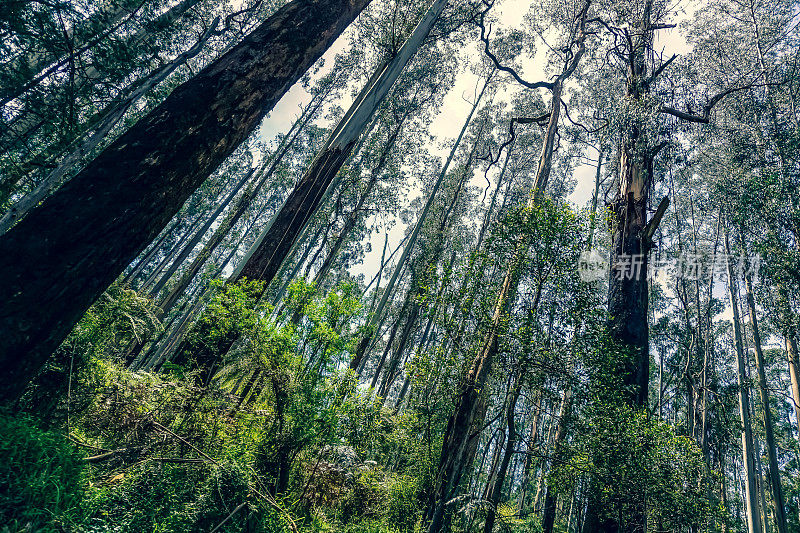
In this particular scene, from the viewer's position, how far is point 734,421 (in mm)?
13273

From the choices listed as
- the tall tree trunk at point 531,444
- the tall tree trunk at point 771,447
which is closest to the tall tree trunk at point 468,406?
the tall tree trunk at point 531,444

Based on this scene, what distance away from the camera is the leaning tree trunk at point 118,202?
170 centimetres

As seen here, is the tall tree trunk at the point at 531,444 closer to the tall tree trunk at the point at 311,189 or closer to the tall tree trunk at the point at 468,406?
the tall tree trunk at the point at 468,406

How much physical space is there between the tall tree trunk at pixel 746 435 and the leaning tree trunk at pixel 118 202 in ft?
46.7

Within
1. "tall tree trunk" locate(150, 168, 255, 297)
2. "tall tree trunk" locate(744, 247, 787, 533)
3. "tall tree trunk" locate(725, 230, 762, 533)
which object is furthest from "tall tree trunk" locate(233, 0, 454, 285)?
"tall tree trunk" locate(150, 168, 255, 297)

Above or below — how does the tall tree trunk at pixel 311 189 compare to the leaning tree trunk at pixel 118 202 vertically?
above

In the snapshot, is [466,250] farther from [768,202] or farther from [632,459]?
[632,459]

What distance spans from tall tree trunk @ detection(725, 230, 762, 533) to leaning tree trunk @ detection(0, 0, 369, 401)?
14.2 m

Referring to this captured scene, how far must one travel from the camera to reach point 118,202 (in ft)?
6.61

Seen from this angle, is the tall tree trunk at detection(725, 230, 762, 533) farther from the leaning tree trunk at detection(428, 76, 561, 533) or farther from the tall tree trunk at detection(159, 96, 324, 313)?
the tall tree trunk at detection(159, 96, 324, 313)

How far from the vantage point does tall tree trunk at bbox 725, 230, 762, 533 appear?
930 centimetres

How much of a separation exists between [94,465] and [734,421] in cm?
1865
